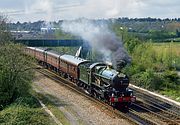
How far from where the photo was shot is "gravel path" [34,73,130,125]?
27.1m

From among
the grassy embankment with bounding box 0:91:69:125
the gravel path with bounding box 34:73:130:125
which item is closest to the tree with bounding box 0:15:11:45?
the gravel path with bounding box 34:73:130:125

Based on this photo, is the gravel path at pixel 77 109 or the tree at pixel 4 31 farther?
the tree at pixel 4 31

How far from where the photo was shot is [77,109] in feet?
103

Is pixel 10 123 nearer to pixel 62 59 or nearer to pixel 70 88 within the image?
pixel 70 88

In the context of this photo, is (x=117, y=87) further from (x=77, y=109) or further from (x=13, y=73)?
(x=13, y=73)

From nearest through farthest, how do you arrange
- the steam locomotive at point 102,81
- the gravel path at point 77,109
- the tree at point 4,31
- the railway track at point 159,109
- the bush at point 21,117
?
the bush at point 21,117 → the gravel path at point 77,109 → the railway track at point 159,109 → the steam locomotive at point 102,81 → the tree at point 4,31

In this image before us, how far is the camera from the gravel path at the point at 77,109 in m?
27.1

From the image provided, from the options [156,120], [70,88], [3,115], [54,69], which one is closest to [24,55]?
[70,88]

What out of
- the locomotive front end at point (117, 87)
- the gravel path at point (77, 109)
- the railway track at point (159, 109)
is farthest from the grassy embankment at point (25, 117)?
the railway track at point (159, 109)

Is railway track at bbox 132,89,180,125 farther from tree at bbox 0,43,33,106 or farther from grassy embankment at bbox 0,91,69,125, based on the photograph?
tree at bbox 0,43,33,106

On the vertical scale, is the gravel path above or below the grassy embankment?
below

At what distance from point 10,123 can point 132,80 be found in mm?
31315

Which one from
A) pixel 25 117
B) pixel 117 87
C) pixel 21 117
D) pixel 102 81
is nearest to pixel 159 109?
pixel 117 87

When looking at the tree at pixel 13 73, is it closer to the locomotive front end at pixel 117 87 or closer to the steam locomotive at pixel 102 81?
the steam locomotive at pixel 102 81
